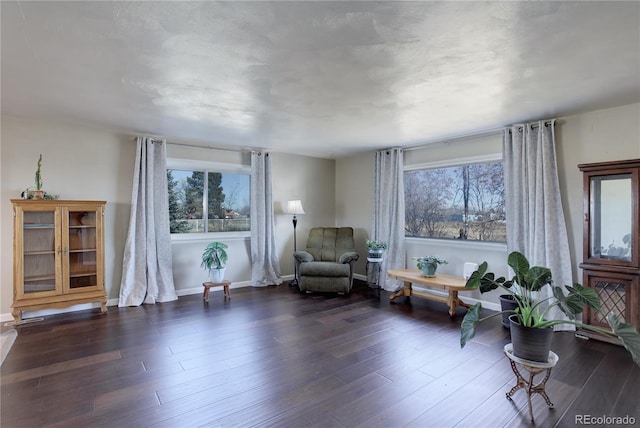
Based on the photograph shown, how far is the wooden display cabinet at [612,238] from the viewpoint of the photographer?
9.84 ft

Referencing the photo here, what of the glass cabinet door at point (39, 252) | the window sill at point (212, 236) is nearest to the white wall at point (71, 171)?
the glass cabinet door at point (39, 252)

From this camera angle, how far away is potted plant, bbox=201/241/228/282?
15.4 ft

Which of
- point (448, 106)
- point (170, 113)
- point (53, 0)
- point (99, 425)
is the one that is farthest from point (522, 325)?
point (170, 113)

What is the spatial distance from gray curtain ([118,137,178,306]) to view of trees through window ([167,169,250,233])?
0.33m

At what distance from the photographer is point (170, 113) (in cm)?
350

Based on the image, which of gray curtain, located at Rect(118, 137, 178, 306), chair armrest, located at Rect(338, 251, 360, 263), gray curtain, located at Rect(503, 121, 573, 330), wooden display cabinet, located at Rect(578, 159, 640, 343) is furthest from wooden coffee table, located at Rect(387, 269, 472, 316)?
gray curtain, located at Rect(118, 137, 178, 306)

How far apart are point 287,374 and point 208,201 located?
3.54 meters

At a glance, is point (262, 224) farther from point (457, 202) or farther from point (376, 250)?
point (457, 202)

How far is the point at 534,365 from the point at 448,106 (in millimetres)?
2392

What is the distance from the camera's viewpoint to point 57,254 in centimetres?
378

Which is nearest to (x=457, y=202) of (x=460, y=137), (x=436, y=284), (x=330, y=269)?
(x=460, y=137)

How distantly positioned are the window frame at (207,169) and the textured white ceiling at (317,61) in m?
1.15

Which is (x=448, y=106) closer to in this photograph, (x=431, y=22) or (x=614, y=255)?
(x=431, y=22)

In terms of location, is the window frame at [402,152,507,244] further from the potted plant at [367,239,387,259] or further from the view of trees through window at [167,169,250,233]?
the view of trees through window at [167,169,250,233]
